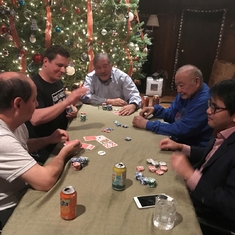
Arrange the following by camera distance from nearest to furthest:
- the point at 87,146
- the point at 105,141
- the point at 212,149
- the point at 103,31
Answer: the point at 212,149 < the point at 87,146 < the point at 105,141 < the point at 103,31

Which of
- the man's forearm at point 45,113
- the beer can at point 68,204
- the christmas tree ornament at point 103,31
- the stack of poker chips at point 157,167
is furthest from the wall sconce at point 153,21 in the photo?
the beer can at point 68,204

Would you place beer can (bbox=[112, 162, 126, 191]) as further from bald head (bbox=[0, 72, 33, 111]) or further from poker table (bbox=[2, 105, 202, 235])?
bald head (bbox=[0, 72, 33, 111])

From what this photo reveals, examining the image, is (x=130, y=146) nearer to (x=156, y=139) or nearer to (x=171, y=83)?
(x=156, y=139)

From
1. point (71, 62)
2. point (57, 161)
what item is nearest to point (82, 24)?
point (71, 62)

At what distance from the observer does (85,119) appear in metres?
2.29

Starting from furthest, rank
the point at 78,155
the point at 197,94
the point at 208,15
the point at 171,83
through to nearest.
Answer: the point at 171,83, the point at 208,15, the point at 197,94, the point at 78,155

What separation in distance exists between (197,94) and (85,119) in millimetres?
1077

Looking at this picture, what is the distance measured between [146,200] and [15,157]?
2.18 ft

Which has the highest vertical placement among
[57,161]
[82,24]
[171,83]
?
[82,24]

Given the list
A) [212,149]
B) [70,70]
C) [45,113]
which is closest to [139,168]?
[212,149]

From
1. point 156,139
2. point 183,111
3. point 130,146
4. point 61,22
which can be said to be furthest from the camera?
point 61,22

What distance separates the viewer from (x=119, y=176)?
3.96 feet

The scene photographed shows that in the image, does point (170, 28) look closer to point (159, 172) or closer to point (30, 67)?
point (30, 67)

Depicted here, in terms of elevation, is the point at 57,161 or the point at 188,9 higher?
the point at 188,9
